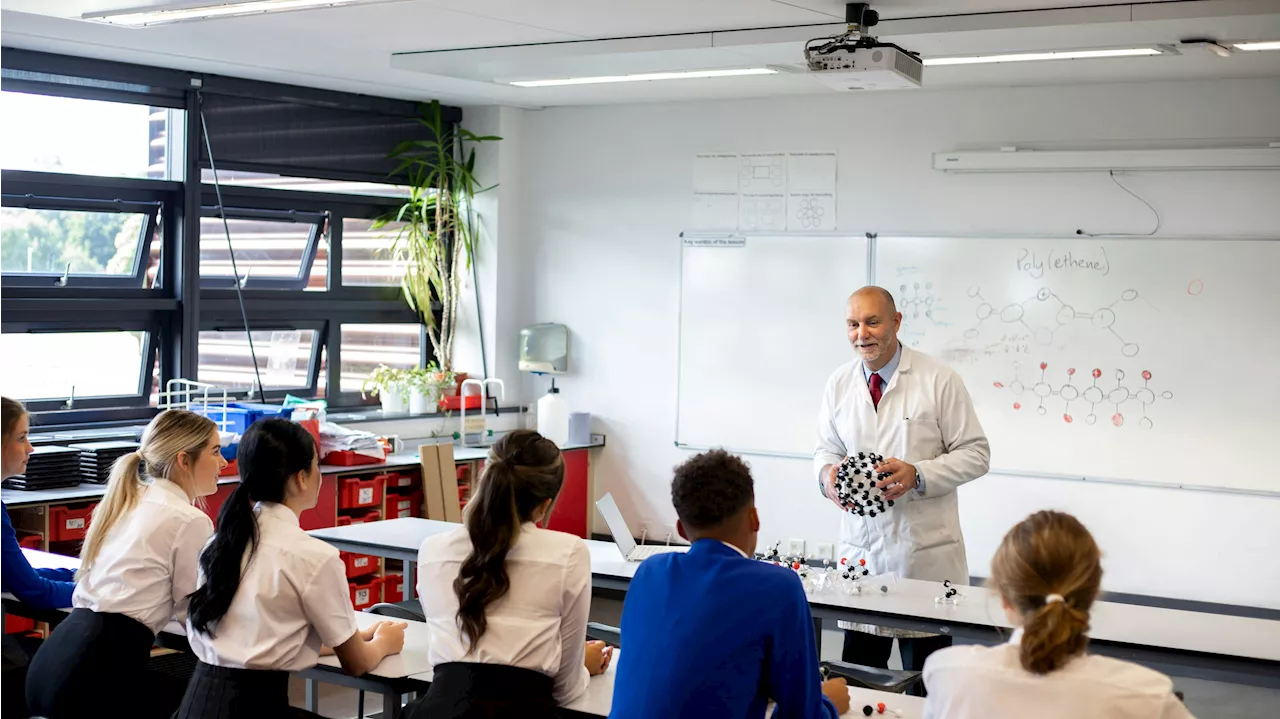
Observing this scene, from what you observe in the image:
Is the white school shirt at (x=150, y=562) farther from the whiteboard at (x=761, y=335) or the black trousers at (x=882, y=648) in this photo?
the whiteboard at (x=761, y=335)

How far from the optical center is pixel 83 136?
233 inches

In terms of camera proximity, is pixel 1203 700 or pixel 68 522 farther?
pixel 1203 700

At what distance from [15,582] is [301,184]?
12.2 ft

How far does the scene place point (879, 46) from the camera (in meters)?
4.16

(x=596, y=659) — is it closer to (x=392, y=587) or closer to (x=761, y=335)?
(x=392, y=587)

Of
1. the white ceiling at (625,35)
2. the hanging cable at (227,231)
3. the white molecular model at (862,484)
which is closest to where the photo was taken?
the white molecular model at (862,484)

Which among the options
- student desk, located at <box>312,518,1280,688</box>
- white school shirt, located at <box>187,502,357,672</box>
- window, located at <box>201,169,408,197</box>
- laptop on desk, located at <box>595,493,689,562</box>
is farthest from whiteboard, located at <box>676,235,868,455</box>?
white school shirt, located at <box>187,502,357,672</box>

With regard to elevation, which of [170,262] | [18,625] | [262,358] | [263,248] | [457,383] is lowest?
[18,625]

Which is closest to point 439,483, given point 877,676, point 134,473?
point 134,473

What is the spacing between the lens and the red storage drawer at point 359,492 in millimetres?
6027

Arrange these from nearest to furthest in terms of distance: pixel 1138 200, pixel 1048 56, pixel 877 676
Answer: pixel 877 676
pixel 1048 56
pixel 1138 200

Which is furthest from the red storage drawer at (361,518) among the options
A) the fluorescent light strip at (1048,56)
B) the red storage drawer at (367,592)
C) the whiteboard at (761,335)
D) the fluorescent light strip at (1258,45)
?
the fluorescent light strip at (1258,45)

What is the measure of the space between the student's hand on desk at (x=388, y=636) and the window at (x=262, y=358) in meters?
3.62

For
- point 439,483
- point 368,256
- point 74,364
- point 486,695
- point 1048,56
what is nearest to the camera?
point 486,695
